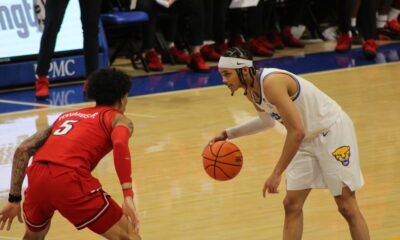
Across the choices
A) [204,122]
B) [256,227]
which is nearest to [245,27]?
[204,122]

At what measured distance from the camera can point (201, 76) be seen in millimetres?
10820

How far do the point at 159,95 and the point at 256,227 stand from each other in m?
4.54

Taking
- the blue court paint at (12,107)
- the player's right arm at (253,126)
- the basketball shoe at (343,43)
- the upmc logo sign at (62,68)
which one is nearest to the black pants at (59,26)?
the blue court paint at (12,107)

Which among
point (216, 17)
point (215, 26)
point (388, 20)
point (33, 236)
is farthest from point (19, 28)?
point (33, 236)

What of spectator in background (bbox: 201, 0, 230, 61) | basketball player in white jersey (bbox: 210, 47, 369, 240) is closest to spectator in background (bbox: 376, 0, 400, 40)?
spectator in background (bbox: 201, 0, 230, 61)

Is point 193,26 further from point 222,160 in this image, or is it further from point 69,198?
point 69,198

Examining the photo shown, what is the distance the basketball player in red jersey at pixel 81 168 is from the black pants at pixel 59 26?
4907 mm

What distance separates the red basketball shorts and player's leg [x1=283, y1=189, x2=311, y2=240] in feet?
3.33

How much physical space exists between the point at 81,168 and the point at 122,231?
37cm

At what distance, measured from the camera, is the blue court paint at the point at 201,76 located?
982 centimetres

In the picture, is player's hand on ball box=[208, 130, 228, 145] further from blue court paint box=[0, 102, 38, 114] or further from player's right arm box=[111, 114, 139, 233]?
blue court paint box=[0, 102, 38, 114]

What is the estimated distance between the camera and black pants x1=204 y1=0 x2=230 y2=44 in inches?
445

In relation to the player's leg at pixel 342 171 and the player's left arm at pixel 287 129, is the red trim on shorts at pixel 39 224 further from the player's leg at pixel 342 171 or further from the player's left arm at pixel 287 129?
the player's leg at pixel 342 171

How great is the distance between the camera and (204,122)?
325 inches
